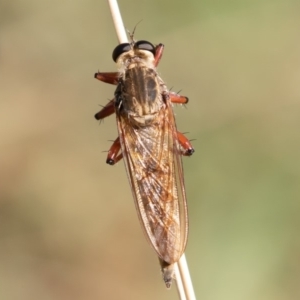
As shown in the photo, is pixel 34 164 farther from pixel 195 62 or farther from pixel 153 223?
pixel 153 223

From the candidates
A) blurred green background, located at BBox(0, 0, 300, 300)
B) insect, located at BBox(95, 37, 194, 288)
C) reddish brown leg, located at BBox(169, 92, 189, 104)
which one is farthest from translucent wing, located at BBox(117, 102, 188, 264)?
blurred green background, located at BBox(0, 0, 300, 300)

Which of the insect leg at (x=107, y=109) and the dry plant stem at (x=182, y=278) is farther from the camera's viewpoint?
the insect leg at (x=107, y=109)

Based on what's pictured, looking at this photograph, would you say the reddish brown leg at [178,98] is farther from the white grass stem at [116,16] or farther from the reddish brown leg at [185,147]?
the white grass stem at [116,16]

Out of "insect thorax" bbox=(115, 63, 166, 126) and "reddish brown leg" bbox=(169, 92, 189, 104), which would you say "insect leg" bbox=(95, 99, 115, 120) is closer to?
"insect thorax" bbox=(115, 63, 166, 126)

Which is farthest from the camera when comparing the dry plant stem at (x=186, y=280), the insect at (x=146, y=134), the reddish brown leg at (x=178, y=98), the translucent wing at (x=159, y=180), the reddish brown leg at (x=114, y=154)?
the reddish brown leg at (x=178, y=98)

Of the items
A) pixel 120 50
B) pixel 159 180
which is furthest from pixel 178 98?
pixel 159 180

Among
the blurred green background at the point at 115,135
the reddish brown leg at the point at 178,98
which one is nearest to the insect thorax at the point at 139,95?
the reddish brown leg at the point at 178,98

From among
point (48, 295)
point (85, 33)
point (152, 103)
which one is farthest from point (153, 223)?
point (85, 33)
